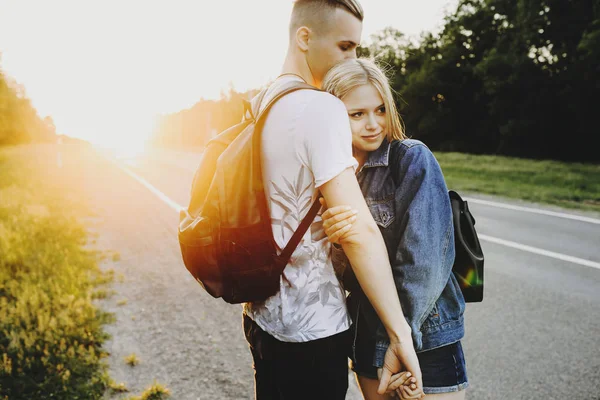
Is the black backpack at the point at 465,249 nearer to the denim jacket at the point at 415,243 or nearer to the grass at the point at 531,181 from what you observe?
the denim jacket at the point at 415,243

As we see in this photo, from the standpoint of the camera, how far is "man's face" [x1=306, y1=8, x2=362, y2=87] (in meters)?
1.39

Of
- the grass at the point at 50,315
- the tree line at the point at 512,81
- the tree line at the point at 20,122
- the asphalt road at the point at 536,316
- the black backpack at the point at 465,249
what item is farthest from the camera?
the tree line at the point at 20,122

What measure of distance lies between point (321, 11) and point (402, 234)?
32.5 inches

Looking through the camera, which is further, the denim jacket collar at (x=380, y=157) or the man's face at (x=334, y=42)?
the denim jacket collar at (x=380, y=157)

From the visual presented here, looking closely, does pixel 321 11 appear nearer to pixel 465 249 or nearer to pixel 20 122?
pixel 465 249

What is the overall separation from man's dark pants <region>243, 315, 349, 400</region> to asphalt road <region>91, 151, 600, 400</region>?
182 centimetres

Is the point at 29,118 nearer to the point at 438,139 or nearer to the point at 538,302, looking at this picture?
the point at 438,139

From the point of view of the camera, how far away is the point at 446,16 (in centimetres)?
4294

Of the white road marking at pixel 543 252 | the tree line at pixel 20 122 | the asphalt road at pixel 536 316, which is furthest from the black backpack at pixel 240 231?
the tree line at pixel 20 122

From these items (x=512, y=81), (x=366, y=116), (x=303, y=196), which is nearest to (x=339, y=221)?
(x=303, y=196)

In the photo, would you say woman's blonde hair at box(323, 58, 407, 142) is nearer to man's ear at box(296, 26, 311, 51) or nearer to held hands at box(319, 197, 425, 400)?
man's ear at box(296, 26, 311, 51)

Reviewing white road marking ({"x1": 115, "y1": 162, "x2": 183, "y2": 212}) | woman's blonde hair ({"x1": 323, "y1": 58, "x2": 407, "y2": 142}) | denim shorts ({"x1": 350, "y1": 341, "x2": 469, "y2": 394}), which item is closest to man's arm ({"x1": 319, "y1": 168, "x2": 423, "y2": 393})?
denim shorts ({"x1": 350, "y1": 341, "x2": 469, "y2": 394})

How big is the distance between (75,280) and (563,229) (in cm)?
798

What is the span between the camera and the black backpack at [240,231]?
1.30 m
